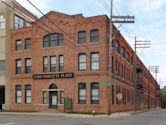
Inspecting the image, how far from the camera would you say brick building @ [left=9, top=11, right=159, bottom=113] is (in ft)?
154

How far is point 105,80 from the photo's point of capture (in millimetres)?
46250

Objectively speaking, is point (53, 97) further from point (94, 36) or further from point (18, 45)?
point (94, 36)

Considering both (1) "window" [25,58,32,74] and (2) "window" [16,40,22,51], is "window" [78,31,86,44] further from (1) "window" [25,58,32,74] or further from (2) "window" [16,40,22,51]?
Result: (2) "window" [16,40,22,51]

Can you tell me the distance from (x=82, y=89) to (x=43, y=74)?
588 centimetres

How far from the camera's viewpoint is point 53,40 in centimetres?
5047

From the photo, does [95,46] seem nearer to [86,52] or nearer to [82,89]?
[86,52]

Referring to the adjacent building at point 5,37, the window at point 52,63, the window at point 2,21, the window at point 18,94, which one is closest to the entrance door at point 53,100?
the window at point 52,63

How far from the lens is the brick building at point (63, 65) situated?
154ft

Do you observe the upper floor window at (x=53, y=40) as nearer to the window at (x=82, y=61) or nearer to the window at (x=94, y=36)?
the window at (x=82, y=61)

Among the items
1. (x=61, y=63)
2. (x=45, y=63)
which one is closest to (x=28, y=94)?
(x=45, y=63)

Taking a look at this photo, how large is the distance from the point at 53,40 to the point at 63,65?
11.8 feet

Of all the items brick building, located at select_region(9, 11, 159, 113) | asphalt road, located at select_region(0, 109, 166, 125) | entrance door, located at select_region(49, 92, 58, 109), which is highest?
brick building, located at select_region(9, 11, 159, 113)

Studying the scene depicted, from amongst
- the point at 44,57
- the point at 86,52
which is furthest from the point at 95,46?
the point at 44,57

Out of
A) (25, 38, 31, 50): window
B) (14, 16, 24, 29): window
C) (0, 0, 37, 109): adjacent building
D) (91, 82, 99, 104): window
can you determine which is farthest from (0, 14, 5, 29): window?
(91, 82, 99, 104): window
